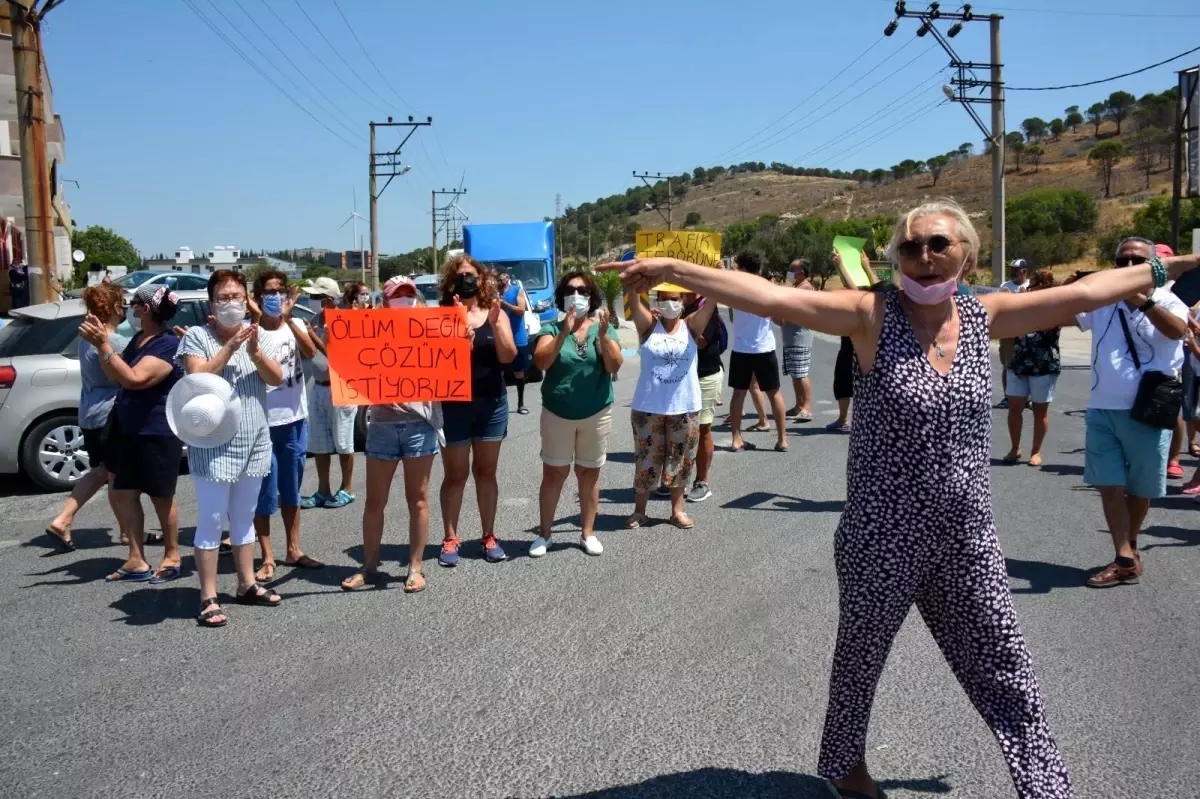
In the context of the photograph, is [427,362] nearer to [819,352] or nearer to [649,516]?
[649,516]

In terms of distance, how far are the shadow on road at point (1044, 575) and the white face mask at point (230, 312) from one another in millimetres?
4673

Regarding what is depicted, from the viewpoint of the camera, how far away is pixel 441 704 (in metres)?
4.38

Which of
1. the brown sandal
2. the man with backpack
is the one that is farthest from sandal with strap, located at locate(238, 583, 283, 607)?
the man with backpack

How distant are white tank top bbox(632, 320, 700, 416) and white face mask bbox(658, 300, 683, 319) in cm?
14

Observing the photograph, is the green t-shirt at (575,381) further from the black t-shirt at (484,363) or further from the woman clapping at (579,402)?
the black t-shirt at (484,363)

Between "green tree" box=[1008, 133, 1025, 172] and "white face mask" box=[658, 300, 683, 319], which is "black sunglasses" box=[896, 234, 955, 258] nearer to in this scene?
"white face mask" box=[658, 300, 683, 319]

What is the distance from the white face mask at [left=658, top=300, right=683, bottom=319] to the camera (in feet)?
25.1

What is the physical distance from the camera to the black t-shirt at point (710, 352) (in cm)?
910

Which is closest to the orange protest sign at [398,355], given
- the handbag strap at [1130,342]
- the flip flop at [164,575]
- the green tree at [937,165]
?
the flip flop at [164,575]

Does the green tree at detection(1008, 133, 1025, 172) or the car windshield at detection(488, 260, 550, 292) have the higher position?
the green tree at detection(1008, 133, 1025, 172)

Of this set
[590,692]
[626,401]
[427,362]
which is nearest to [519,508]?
[427,362]

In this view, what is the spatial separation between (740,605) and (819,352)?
19660 millimetres

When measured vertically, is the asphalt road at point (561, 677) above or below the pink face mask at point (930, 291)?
below

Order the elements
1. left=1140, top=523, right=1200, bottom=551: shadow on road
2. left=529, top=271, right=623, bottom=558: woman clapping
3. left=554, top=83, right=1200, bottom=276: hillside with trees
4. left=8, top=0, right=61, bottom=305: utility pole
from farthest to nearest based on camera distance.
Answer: left=554, top=83, right=1200, bottom=276: hillside with trees, left=8, top=0, right=61, bottom=305: utility pole, left=1140, top=523, right=1200, bottom=551: shadow on road, left=529, top=271, right=623, bottom=558: woman clapping
